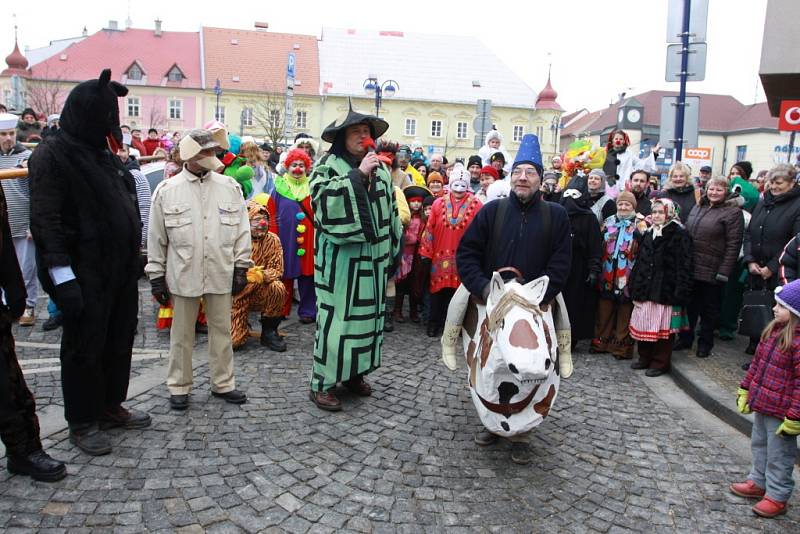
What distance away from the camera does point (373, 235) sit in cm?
459

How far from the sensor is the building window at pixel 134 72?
47062 millimetres

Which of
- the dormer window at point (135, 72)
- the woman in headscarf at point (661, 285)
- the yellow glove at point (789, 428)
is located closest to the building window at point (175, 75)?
the dormer window at point (135, 72)

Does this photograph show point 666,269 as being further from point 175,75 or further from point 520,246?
point 175,75

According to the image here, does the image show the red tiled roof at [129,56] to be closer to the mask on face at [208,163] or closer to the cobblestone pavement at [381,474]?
the mask on face at [208,163]

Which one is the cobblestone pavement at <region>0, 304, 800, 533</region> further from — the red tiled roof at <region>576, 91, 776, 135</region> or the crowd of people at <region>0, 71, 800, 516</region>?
the red tiled roof at <region>576, 91, 776, 135</region>

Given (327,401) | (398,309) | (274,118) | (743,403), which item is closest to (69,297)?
(327,401)

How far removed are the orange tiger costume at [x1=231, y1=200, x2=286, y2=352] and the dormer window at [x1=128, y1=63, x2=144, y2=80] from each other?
1834 inches

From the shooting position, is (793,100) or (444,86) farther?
(444,86)

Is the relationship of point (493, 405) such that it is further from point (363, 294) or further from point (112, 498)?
point (112, 498)

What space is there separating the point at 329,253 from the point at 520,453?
1.99 m

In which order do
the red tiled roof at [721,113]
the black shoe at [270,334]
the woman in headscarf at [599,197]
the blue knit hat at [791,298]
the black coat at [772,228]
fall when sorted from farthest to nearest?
the red tiled roof at [721,113]
the woman in headscarf at [599,197]
the black shoe at [270,334]
the black coat at [772,228]
the blue knit hat at [791,298]

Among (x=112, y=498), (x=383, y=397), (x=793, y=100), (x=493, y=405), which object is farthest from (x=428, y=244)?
(x=793, y=100)

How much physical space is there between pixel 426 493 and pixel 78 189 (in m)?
2.76

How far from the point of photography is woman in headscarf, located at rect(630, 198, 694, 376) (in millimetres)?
6250
